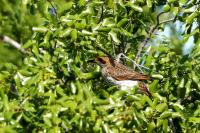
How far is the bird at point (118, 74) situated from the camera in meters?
8.07

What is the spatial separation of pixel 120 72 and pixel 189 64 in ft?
5.69

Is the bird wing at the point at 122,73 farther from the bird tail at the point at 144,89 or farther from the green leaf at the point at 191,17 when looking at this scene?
the green leaf at the point at 191,17

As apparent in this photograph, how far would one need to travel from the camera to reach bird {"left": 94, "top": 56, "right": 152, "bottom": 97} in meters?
8.07

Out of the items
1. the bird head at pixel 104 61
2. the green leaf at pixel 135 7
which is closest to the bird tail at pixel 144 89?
the bird head at pixel 104 61

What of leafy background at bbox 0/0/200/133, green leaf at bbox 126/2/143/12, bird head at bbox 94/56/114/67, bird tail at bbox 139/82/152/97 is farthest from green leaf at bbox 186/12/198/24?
bird head at bbox 94/56/114/67

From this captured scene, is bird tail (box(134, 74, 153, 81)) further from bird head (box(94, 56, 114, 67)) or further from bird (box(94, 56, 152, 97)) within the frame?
bird head (box(94, 56, 114, 67))

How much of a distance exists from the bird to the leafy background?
149 mm

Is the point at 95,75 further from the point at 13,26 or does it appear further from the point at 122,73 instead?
the point at 13,26

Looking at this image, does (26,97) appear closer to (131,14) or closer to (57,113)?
(57,113)

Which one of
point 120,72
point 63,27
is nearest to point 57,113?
point 63,27

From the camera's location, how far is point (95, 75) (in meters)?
6.87

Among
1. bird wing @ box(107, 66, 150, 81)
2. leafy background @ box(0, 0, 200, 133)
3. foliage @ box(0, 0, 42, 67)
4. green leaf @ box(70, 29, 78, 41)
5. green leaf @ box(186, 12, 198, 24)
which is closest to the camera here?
leafy background @ box(0, 0, 200, 133)

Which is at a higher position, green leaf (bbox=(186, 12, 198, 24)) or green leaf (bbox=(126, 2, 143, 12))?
green leaf (bbox=(126, 2, 143, 12))

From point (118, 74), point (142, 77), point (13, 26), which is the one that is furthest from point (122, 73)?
point (13, 26)
